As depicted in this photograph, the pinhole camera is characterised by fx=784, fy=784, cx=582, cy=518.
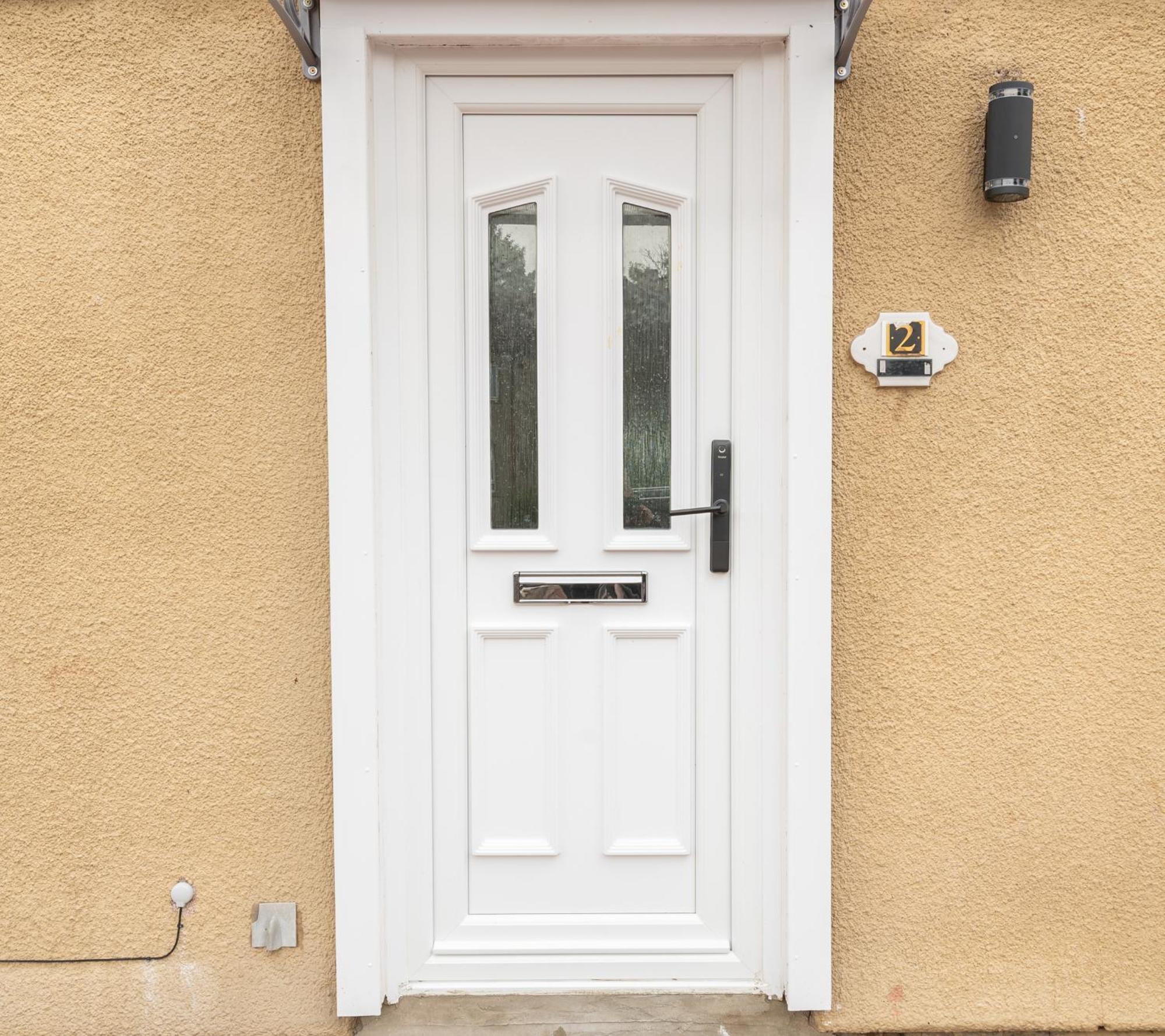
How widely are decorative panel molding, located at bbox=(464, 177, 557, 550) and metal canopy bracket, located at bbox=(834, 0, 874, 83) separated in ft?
2.37

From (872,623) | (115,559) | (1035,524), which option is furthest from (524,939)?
(1035,524)

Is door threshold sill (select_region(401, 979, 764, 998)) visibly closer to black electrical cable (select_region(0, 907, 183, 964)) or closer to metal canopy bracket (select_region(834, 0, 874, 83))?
black electrical cable (select_region(0, 907, 183, 964))

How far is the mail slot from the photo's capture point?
2.00m

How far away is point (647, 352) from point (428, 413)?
57 centimetres

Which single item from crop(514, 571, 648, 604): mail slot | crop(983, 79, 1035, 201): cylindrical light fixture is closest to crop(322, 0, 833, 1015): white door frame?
crop(514, 571, 648, 604): mail slot

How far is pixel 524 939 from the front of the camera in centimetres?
204

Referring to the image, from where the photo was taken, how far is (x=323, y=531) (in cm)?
194

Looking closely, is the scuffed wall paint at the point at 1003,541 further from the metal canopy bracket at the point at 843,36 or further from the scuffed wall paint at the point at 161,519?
the scuffed wall paint at the point at 161,519

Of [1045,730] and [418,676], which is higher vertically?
[418,676]

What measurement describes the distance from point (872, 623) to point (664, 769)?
65cm

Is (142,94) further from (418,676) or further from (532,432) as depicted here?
(418,676)

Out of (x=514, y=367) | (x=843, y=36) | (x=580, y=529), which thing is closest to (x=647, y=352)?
(x=514, y=367)

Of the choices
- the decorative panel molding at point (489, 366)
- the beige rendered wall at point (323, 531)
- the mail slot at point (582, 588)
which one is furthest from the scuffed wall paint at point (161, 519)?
the mail slot at point (582, 588)

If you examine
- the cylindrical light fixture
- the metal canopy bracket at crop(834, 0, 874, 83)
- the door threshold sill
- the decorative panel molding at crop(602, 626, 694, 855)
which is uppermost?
the metal canopy bracket at crop(834, 0, 874, 83)
